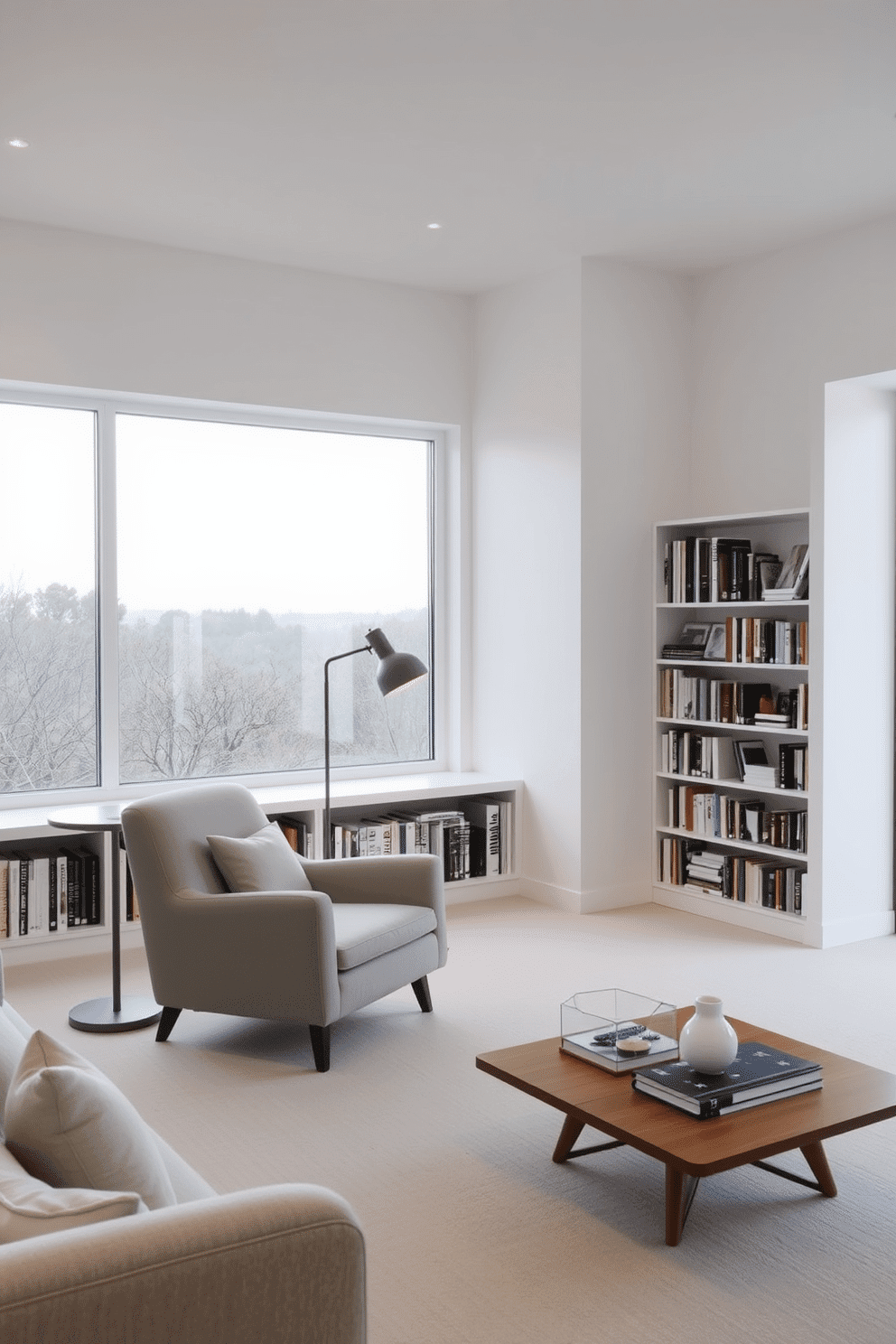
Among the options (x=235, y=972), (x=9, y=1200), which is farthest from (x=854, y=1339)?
(x=235, y=972)

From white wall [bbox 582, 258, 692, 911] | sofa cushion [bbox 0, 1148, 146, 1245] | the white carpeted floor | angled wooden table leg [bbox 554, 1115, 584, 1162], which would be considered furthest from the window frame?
sofa cushion [bbox 0, 1148, 146, 1245]

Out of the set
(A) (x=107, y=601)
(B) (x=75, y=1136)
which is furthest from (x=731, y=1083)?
(A) (x=107, y=601)

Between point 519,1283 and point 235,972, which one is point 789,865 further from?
point 519,1283

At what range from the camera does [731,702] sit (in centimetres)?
550

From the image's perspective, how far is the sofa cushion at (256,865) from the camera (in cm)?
389

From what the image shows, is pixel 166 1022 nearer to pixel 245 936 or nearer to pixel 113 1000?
pixel 113 1000

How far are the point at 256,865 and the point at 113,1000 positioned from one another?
83 cm

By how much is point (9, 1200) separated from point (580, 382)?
15.3 ft

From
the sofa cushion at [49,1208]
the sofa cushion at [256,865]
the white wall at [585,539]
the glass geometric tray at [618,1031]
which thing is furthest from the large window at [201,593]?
the sofa cushion at [49,1208]

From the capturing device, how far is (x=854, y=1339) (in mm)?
2275

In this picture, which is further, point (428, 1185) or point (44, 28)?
point (44, 28)

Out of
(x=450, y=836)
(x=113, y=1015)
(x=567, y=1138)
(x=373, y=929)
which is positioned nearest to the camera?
(x=567, y=1138)

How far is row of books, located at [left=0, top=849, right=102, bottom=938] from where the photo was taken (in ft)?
15.7

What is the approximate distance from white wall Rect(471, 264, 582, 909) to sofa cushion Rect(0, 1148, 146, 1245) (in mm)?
4258
